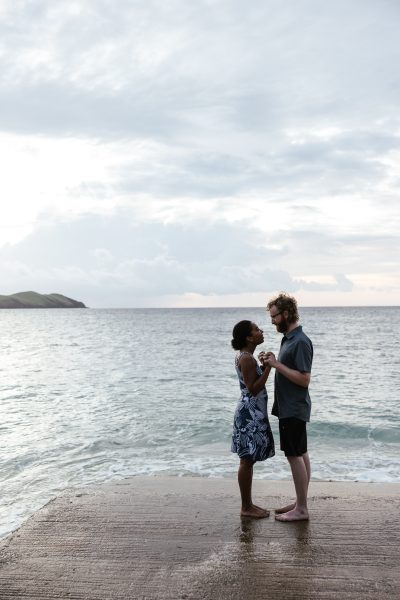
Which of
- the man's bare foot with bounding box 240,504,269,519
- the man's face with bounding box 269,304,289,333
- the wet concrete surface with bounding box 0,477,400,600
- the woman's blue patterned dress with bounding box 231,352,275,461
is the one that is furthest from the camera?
the man's bare foot with bounding box 240,504,269,519

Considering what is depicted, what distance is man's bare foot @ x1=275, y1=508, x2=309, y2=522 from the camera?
534 cm

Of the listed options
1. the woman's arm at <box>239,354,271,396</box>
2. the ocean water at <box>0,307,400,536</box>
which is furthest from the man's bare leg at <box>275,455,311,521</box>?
the ocean water at <box>0,307,400,536</box>

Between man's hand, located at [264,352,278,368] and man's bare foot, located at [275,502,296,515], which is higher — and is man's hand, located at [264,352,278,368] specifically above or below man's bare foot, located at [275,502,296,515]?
above

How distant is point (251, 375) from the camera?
17.0 feet

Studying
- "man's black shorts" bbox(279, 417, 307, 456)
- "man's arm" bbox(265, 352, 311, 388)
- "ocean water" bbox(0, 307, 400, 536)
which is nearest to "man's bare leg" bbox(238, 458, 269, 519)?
"man's black shorts" bbox(279, 417, 307, 456)

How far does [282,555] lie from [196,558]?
0.72 metres

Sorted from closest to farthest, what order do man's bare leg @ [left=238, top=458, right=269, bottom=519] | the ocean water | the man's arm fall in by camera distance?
the man's arm < man's bare leg @ [left=238, top=458, right=269, bottom=519] < the ocean water

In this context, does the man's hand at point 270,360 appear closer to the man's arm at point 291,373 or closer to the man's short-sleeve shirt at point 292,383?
the man's arm at point 291,373

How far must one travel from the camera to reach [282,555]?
4629mm

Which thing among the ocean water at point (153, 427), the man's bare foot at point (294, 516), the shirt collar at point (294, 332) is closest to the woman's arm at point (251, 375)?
the shirt collar at point (294, 332)

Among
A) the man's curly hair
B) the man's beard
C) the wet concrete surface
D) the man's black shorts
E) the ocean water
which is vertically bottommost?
the ocean water

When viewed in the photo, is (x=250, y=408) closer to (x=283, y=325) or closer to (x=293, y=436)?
(x=293, y=436)

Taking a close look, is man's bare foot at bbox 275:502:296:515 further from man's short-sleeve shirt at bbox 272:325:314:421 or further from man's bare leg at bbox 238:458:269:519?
man's short-sleeve shirt at bbox 272:325:314:421

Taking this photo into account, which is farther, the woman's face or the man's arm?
the woman's face
